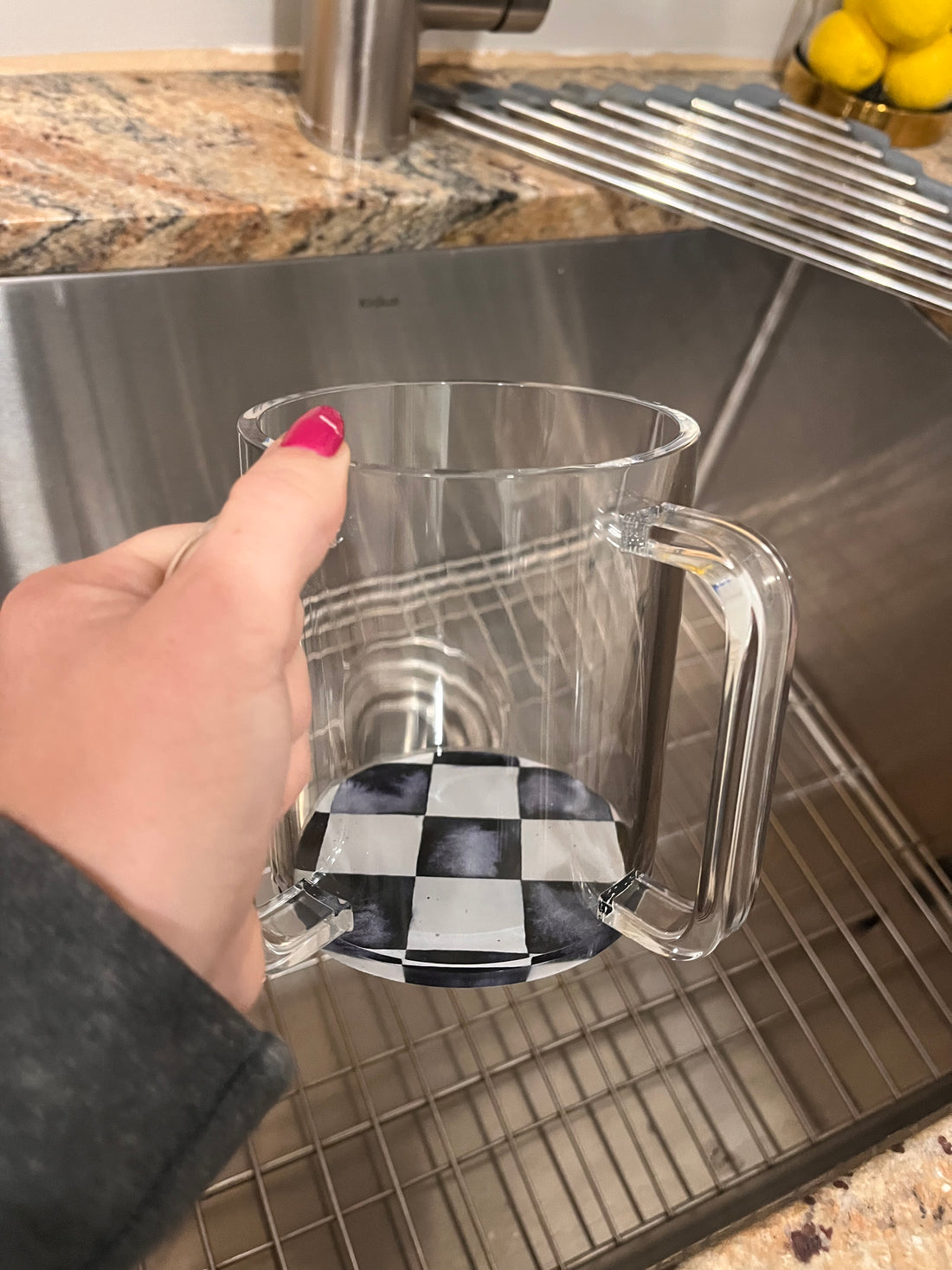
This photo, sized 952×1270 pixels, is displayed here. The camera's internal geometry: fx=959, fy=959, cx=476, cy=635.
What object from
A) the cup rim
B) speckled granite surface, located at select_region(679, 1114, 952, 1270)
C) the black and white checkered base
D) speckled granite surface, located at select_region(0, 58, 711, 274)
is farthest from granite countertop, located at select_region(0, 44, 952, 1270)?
speckled granite surface, located at select_region(679, 1114, 952, 1270)

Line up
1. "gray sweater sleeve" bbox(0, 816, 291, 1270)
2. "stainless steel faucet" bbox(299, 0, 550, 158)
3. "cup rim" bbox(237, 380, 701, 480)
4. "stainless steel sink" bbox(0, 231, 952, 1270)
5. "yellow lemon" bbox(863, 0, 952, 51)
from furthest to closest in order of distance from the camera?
1. "yellow lemon" bbox(863, 0, 952, 51)
2. "stainless steel faucet" bbox(299, 0, 550, 158)
3. "stainless steel sink" bbox(0, 231, 952, 1270)
4. "cup rim" bbox(237, 380, 701, 480)
5. "gray sweater sleeve" bbox(0, 816, 291, 1270)

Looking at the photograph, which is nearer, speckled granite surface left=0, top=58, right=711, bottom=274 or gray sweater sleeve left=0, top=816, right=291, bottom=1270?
gray sweater sleeve left=0, top=816, right=291, bottom=1270

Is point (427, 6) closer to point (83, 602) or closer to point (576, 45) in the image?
point (576, 45)

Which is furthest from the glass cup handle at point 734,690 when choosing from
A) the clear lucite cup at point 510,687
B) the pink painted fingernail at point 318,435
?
the pink painted fingernail at point 318,435

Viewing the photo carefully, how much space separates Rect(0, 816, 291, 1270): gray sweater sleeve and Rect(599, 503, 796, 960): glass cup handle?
0.67 feet

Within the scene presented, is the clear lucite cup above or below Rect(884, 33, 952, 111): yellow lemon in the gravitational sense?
below

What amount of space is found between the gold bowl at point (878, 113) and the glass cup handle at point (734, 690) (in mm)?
579

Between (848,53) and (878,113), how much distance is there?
0.17 ft

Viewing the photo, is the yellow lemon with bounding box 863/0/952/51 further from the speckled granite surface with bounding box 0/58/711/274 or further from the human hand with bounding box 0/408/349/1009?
the human hand with bounding box 0/408/349/1009

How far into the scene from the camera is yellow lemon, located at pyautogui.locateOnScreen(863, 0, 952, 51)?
66cm

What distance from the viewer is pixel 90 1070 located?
22 centimetres

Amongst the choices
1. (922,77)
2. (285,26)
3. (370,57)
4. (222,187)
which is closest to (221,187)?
(222,187)

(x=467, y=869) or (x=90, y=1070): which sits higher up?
(x=90, y=1070)

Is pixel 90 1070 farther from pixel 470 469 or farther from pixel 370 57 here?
pixel 370 57
